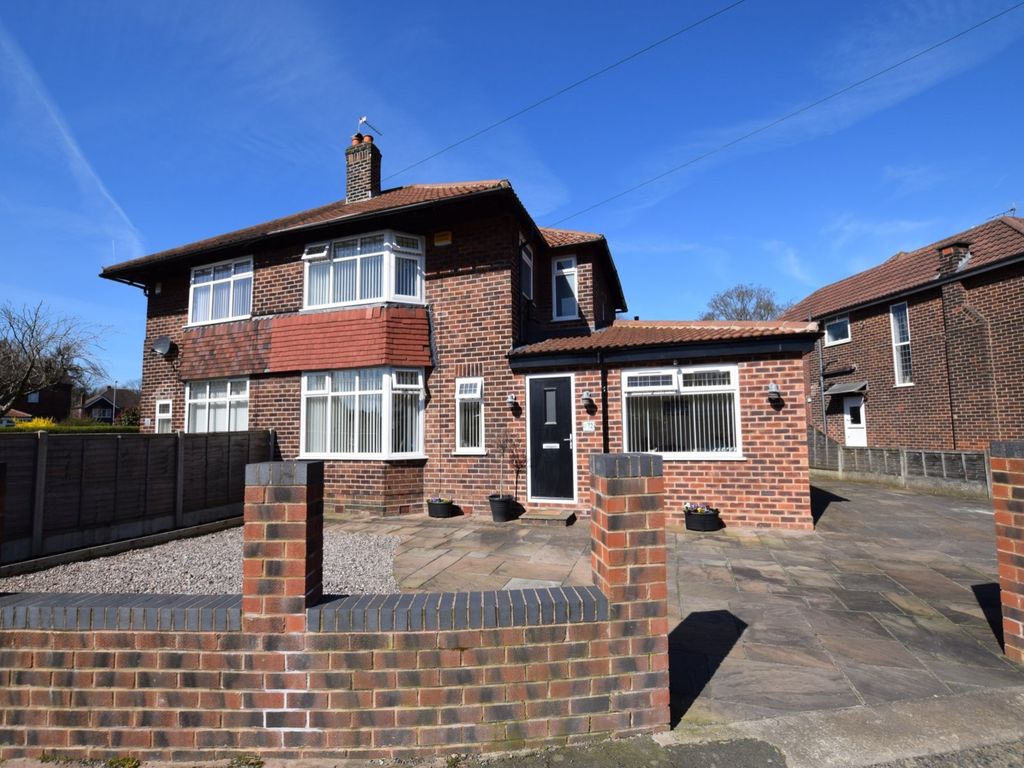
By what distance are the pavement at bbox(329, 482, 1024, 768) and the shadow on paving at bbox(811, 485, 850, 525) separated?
947mm

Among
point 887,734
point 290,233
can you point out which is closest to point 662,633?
point 887,734

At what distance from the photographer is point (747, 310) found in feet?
110

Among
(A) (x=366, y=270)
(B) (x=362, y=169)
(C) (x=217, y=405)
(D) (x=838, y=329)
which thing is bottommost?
(C) (x=217, y=405)

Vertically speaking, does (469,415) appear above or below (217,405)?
below

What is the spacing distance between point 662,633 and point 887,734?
3.77 ft

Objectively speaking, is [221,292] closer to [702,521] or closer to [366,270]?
[366,270]

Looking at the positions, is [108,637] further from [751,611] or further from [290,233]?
[290,233]

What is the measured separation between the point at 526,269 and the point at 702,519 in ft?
19.0

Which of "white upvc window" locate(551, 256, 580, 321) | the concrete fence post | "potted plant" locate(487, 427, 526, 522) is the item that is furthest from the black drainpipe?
the concrete fence post

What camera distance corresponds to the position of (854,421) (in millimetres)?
14938

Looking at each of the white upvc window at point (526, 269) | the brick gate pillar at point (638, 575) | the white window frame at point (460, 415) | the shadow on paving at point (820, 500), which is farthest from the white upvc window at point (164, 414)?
the shadow on paving at point (820, 500)

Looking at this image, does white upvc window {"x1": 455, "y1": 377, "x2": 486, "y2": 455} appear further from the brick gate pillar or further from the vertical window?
the vertical window

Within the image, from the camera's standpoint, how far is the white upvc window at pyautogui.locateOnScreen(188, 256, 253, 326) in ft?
32.9

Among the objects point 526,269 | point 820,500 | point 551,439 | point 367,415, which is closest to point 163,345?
point 367,415
